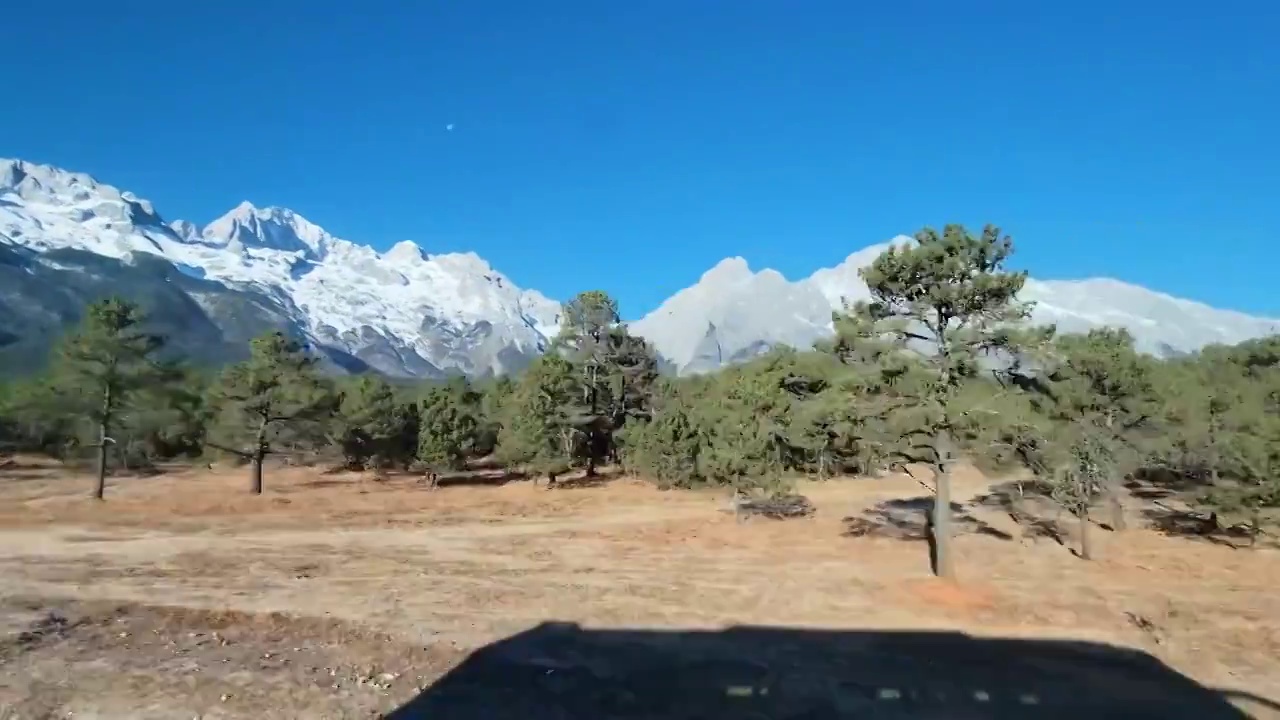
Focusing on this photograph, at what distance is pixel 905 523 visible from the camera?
116 feet

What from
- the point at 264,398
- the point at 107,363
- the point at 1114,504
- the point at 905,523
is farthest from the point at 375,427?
the point at 1114,504

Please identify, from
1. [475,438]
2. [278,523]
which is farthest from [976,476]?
[278,523]

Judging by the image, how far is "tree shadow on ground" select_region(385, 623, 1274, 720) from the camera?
489 inches

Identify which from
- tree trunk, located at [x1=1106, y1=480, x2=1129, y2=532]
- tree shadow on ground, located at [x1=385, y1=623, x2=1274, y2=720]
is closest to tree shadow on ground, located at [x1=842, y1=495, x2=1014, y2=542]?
tree trunk, located at [x1=1106, y1=480, x2=1129, y2=532]

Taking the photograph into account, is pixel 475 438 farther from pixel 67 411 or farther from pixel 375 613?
pixel 375 613

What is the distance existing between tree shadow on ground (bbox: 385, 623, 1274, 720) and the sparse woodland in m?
5.76

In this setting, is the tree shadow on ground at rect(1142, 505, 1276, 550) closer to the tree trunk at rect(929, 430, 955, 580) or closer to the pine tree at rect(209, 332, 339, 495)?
the tree trunk at rect(929, 430, 955, 580)

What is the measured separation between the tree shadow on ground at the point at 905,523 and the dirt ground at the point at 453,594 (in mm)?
467

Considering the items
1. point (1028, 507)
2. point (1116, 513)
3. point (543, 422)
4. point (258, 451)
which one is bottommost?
point (1028, 507)

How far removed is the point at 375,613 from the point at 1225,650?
17559mm

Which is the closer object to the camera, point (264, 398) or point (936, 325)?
point (936, 325)

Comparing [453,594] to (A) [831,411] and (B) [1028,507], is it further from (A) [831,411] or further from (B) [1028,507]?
(B) [1028,507]

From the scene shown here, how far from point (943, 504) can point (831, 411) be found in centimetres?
411

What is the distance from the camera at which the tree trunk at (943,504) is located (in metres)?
20.4
